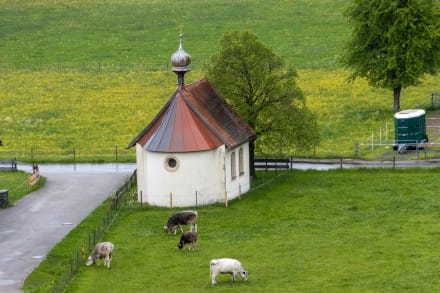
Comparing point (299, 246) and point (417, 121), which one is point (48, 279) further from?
point (417, 121)

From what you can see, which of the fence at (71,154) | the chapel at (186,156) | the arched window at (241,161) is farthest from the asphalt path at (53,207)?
the arched window at (241,161)

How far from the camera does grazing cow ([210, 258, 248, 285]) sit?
50.2 m

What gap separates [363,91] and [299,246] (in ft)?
156

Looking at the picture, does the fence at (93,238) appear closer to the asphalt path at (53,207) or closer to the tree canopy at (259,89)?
the asphalt path at (53,207)

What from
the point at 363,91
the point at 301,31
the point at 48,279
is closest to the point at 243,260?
the point at 48,279

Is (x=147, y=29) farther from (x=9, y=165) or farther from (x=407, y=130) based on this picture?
(x=407, y=130)

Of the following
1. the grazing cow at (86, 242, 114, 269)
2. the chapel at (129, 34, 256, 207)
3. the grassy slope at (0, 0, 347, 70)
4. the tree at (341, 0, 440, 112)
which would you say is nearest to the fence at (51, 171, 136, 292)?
the grazing cow at (86, 242, 114, 269)

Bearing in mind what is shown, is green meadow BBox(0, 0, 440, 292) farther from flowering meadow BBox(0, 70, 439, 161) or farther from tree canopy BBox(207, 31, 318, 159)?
tree canopy BBox(207, 31, 318, 159)

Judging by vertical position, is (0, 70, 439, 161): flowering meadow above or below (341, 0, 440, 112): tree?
below

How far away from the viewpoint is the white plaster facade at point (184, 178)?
65.1 metres

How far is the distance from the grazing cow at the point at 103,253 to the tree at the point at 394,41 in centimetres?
3978

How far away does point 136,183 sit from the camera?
71.3 m

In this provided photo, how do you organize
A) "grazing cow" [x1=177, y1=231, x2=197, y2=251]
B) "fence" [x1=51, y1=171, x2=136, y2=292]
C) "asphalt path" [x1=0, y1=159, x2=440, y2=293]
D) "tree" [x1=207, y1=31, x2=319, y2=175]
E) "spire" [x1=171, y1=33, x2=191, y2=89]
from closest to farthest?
"fence" [x1=51, y1=171, x2=136, y2=292], "grazing cow" [x1=177, y1=231, x2=197, y2=251], "asphalt path" [x1=0, y1=159, x2=440, y2=293], "spire" [x1=171, y1=33, x2=191, y2=89], "tree" [x1=207, y1=31, x2=319, y2=175]

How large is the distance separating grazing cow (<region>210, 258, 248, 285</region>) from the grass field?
432 millimetres
